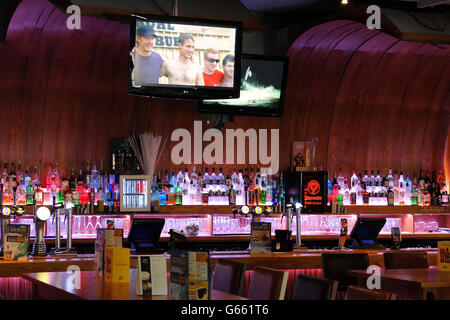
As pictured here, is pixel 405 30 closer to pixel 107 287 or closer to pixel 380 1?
pixel 380 1

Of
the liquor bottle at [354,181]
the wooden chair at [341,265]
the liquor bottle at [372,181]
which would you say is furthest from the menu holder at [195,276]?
the liquor bottle at [372,181]

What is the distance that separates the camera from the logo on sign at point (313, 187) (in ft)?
30.4

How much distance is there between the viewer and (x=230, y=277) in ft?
17.6

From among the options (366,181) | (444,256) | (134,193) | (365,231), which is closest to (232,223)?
(134,193)

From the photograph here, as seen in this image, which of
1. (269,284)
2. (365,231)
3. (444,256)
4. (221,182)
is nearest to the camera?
(269,284)

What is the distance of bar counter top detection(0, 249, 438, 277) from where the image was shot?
20.9 ft

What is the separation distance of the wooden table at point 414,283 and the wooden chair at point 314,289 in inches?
60.9

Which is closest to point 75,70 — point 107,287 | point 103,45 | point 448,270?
point 103,45

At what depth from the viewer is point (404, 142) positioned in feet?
34.3

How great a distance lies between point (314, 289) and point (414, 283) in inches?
66.4

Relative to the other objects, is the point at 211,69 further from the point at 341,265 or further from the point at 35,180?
the point at 35,180

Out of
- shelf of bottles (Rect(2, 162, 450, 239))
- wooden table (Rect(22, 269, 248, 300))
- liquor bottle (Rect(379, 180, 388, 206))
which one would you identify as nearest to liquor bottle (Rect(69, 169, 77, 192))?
shelf of bottles (Rect(2, 162, 450, 239))

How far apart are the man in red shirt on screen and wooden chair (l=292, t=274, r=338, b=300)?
109 inches

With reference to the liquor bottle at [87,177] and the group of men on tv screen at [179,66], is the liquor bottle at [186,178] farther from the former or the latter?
the group of men on tv screen at [179,66]
